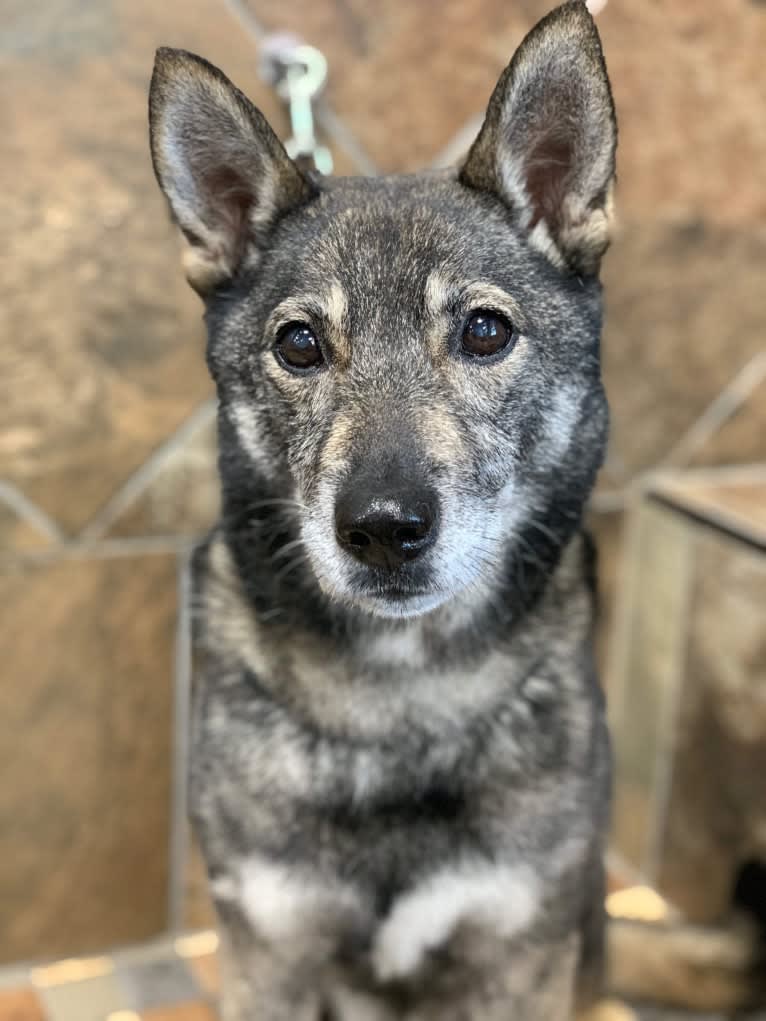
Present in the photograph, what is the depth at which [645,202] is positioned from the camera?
81.5 inches

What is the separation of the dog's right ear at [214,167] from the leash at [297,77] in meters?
0.44

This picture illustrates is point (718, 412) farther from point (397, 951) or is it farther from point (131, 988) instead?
point (131, 988)

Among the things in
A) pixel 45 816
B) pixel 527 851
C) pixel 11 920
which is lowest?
pixel 11 920

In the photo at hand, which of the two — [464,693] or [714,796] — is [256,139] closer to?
[464,693]

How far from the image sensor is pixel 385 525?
45.2 inches

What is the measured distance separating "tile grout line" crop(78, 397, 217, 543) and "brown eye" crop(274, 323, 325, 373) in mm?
631

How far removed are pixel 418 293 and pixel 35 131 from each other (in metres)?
0.83

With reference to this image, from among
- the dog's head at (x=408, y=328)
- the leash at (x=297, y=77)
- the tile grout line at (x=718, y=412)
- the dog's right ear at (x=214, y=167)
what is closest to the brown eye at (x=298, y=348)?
the dog's head at (x=408, y=328)

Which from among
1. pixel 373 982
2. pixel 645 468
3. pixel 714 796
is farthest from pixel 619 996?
pixel 645 468

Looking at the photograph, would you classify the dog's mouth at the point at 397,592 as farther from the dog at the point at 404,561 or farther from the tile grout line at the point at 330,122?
the tile grout line at the point at 330,122

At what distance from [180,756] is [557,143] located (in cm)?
131

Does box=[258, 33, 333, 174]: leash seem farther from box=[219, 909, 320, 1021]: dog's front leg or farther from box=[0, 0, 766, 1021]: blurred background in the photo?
box=[219, 909, 320, 1021]: dog's front leg

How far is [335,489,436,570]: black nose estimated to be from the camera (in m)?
1.14

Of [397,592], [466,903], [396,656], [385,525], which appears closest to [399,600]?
[397,592]
